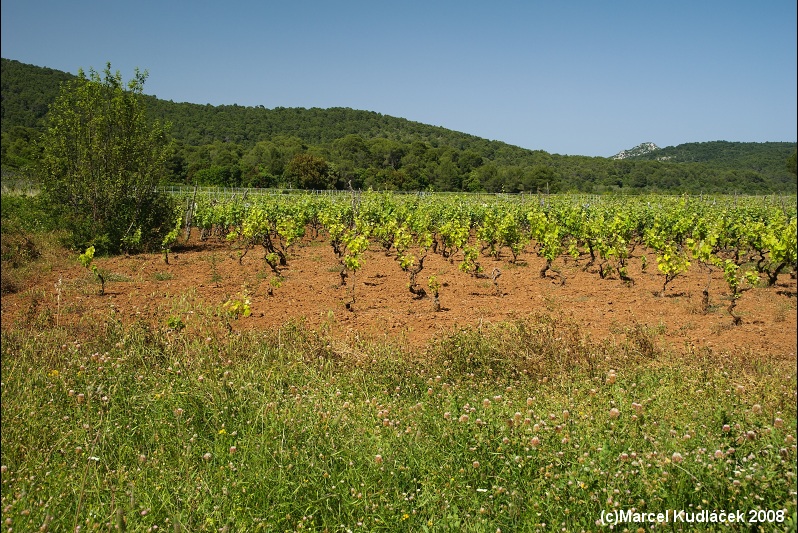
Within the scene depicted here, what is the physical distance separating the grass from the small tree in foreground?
31.2 ft

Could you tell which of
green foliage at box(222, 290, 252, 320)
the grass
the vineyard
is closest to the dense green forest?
the vineyard

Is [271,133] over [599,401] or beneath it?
over

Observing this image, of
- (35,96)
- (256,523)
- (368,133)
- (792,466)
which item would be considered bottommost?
(256,523)

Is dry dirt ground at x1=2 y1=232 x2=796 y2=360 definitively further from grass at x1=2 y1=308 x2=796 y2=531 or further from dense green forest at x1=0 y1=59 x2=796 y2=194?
dense green forest at x1=0 y1=59 x2=796 y2=194

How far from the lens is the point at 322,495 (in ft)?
10.7

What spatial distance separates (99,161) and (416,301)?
33.1ft

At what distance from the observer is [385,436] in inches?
152

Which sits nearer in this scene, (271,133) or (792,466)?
(792,466)

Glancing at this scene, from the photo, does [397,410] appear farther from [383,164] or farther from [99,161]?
[383,164]

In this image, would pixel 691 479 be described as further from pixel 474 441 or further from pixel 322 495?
pixel 322 495

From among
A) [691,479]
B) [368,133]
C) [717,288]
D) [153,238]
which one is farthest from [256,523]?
[368,133]

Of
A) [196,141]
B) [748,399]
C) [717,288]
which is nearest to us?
[748,399]

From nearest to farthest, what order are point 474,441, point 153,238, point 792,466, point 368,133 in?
point 792,466 < point 474,441 < point 153,238 < point 368,133

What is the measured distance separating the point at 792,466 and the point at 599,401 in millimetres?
1622
